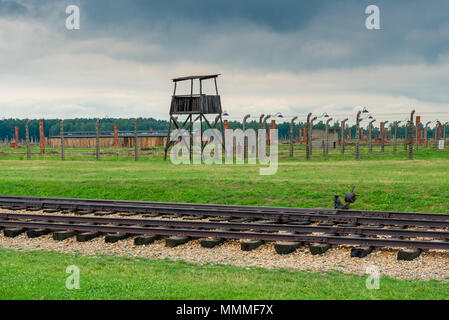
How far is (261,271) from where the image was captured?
9367mm

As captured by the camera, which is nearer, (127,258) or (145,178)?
(127,258)

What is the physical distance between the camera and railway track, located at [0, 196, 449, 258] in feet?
36.4

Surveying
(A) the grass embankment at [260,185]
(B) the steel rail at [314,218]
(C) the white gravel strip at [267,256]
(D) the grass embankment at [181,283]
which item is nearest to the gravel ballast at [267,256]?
(C) the white gravel strip at [267,256]

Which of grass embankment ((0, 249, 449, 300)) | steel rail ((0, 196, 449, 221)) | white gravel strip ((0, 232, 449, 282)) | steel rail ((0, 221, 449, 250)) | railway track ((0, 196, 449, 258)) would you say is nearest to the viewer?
grass embankment ((0, 249, 449, 300))

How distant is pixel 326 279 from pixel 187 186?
12525 mm

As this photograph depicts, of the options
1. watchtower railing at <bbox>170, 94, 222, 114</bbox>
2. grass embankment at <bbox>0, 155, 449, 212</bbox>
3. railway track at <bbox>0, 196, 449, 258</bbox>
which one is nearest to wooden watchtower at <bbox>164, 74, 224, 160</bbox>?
watchtower railing at <bbox>170, 94, 222, 114</bbox>

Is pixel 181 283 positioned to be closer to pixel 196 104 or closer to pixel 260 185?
pixel 260 185

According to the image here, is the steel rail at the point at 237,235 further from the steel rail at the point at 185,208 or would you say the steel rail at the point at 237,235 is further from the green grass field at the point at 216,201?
the steel rail at the point at 185,208

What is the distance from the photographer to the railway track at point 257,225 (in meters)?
11.1

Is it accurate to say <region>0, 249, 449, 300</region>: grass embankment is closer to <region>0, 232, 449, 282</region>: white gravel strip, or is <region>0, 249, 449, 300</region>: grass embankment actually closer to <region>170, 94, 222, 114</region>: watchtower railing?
<region>0, 232, 449, 282</region>: white gravel strip

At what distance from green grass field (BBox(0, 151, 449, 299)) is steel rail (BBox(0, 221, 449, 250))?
1793mm

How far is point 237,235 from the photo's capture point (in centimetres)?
1162
